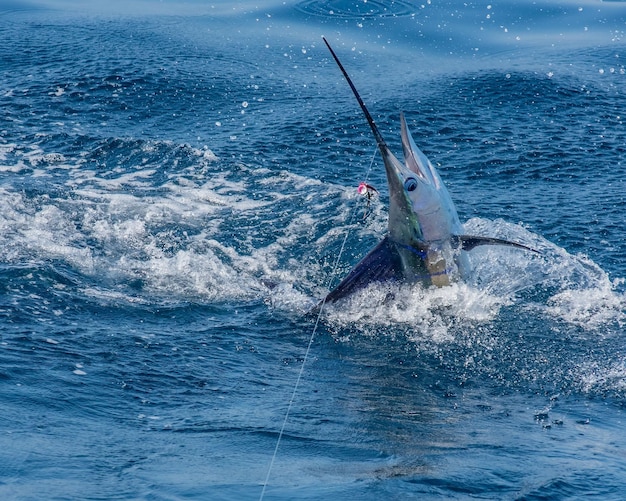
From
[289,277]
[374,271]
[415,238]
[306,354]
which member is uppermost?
[415,238]

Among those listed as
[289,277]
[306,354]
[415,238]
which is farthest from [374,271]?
[289,277]

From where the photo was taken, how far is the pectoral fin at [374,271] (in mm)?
11492

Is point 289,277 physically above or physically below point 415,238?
below

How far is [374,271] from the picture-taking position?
11602 millimetres

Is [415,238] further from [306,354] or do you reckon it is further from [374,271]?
[306,354]

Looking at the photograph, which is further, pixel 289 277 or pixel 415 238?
pixel 289 277

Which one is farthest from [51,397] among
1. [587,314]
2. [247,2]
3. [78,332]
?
[247,2]

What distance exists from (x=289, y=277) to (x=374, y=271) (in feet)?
6.96

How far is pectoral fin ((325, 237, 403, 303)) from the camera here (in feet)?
37.7

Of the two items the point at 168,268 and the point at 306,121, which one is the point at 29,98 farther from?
the point at 168,268

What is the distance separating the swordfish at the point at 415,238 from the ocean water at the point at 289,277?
0.32 meters

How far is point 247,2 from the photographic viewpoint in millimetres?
35125

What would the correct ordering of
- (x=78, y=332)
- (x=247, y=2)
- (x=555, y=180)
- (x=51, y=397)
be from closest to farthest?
(x=51, y=397) → (x=78, y=332) → (x=555, y=180) → (x=247, y=2)

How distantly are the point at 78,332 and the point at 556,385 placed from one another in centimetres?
552
